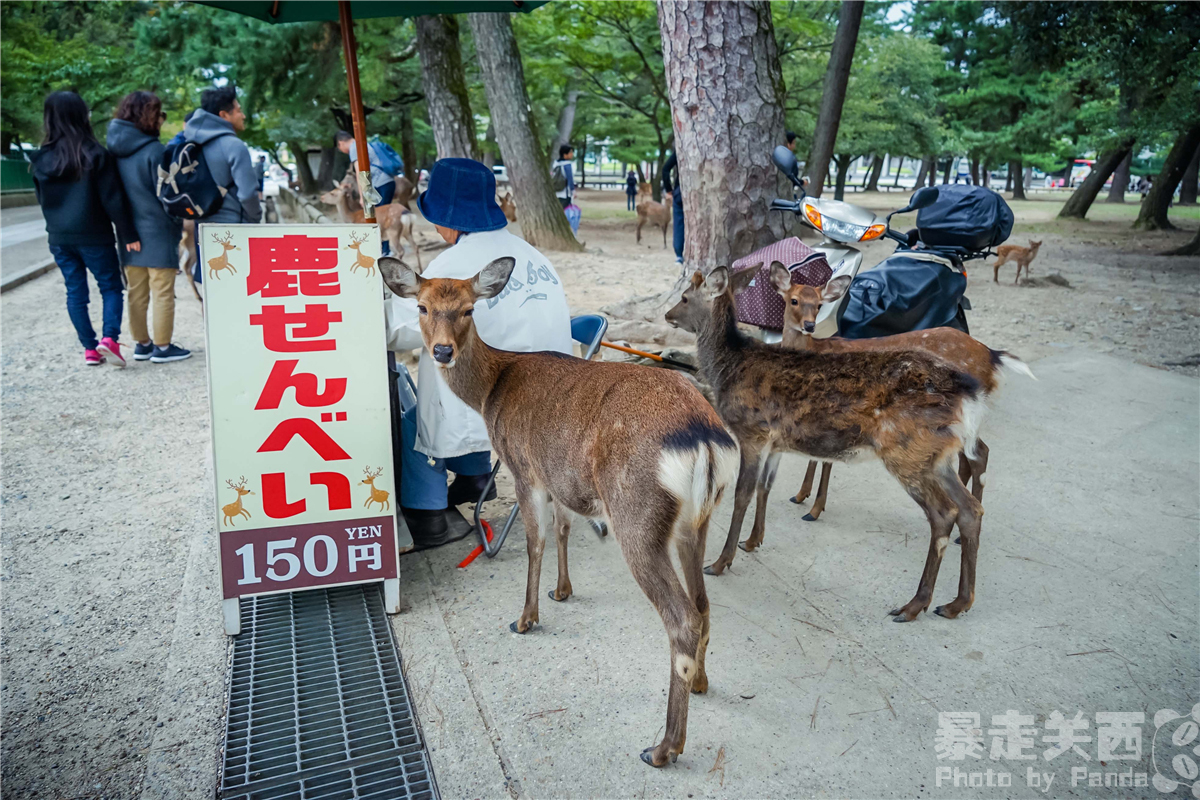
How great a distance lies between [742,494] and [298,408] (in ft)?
6.40

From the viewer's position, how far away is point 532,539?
308 centimetres

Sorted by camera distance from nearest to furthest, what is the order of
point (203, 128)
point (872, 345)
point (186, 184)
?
point (872, 345) → point (186, 184) → point (203, 128)

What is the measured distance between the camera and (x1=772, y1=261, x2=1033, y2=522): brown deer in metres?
3.72

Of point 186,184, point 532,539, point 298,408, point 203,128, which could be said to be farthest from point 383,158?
point 532,539

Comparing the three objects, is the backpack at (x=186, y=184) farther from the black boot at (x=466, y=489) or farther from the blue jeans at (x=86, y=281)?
the black boot at (x=466, y=489)

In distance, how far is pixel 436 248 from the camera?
1377 cm

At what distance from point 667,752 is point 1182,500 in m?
3.40

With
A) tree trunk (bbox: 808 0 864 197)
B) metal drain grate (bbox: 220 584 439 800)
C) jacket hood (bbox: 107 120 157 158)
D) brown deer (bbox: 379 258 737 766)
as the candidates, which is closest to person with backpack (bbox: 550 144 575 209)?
tree trunk (bbox: 808 0 864 197)

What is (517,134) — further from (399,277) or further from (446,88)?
(399,277)

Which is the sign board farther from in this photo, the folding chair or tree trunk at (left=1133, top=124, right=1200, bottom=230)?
tree trunk at (left=1133, top=124, right=1200, bottom=230)

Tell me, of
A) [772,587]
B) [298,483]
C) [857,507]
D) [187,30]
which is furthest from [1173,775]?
[187,30]

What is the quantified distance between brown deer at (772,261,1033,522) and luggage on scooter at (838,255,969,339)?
0.37 meters

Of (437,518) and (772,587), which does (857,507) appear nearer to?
(772,587)

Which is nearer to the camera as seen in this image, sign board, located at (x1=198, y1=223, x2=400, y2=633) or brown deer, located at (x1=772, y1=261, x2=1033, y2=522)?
sign board, located at (x1=198, y1=223, x2=400, y2=633)
